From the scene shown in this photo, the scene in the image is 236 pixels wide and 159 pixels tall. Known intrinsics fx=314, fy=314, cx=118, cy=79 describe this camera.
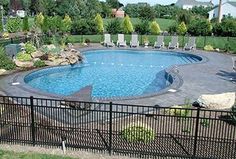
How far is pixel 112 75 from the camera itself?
21219 mm

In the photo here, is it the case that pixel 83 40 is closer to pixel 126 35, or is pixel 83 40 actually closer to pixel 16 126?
pixel 126 35

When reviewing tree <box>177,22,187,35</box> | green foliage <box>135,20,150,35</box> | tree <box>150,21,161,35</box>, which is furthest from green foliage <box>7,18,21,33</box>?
tree <box>177,22,187,35</box>

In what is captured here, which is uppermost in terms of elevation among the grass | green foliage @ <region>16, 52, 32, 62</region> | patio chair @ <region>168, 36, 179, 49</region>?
patio chair @ <region>168, 36, 179, 49</region>

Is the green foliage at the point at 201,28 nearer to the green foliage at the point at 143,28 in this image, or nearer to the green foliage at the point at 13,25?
the green foliage at the point at 143,28

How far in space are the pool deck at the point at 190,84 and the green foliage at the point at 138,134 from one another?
416cm

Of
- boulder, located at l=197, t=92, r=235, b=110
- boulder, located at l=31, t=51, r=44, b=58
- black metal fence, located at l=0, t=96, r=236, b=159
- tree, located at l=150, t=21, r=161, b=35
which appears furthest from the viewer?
tree, located at l=150, t=21, r=161, b=35

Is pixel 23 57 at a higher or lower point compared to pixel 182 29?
lower

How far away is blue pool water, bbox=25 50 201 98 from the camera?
17598 millimetres

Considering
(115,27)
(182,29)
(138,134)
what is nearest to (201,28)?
(182,29)

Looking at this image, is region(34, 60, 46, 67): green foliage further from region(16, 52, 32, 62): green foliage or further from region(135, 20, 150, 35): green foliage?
region(135, 20, 150, 35): green foliage

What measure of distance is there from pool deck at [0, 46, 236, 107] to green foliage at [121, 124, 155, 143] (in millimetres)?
4160

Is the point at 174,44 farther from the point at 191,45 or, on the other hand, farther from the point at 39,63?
the point at 39,63

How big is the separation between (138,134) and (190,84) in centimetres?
857

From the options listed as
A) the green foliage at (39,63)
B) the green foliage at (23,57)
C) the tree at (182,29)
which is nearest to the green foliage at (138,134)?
the green foliage at (39,63)
